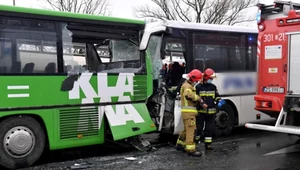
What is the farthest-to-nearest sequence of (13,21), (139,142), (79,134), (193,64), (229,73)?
(229,73) < (193,64) < (139,142) < (79,134) < (13,21)

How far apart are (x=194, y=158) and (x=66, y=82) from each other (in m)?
2.90

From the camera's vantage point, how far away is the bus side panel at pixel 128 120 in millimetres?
7078

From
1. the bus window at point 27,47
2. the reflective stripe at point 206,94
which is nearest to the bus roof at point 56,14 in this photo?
the bus window at point 27,47

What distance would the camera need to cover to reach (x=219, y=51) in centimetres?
902

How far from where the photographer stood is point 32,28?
629cm

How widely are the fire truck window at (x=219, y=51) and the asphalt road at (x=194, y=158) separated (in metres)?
1.95

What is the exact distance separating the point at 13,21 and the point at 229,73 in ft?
17.9

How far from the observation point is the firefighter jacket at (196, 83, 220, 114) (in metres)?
7.54

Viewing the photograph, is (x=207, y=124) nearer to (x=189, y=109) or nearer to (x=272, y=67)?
(x=189, y=109)

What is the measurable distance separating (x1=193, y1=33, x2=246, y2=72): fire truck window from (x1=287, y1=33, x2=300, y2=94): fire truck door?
2.13 metres

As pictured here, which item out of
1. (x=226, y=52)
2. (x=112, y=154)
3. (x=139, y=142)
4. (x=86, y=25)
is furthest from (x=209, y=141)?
(x=86, y=25)

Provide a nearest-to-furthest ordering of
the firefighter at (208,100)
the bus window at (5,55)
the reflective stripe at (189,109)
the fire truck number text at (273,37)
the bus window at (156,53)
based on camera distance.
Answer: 1. the bus window at (5,55)
2. the reflective stripe at (189,109)
3. the fire truck number text at (273,37)
4. the firefighter at (208,100)
5. the bus window at (156,53)

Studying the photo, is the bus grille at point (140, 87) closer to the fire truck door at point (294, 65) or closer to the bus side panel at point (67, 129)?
the bus side panel at point (67, 129)

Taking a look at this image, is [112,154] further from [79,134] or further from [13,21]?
[13,21]
